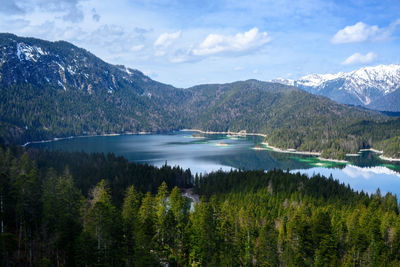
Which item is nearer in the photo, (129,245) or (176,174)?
(129,245)

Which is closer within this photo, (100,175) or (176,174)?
(100,175)

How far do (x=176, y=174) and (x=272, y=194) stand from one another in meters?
35.9

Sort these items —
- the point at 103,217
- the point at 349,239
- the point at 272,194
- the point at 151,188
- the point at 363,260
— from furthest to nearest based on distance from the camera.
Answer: the point at 151,188, the point at 272,194, the point at 349,239, the point at 363,260, the point at 103,217

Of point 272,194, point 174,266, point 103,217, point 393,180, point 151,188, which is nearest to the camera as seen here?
point 103,217

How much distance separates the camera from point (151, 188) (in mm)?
97750

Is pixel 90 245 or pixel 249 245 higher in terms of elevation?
pixel 90 245

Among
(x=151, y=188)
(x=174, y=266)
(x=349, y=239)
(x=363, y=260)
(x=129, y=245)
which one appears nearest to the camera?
(x=129, y=245)

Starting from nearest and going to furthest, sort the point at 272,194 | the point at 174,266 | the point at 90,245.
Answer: the point at 90,245 → the point at 174,266 → the point at 272,194

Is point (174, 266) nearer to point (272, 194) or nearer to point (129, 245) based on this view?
point (129, 245)

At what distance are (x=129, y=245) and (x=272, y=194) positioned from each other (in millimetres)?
54407

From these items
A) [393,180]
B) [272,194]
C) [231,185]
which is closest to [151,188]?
[231,185]

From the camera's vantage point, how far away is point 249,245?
51562 mm

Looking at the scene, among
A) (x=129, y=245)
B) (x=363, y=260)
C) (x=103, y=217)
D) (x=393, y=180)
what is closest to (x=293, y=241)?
(x=363, y=260)

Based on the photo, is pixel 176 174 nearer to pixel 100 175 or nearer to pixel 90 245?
pixel 100 175
